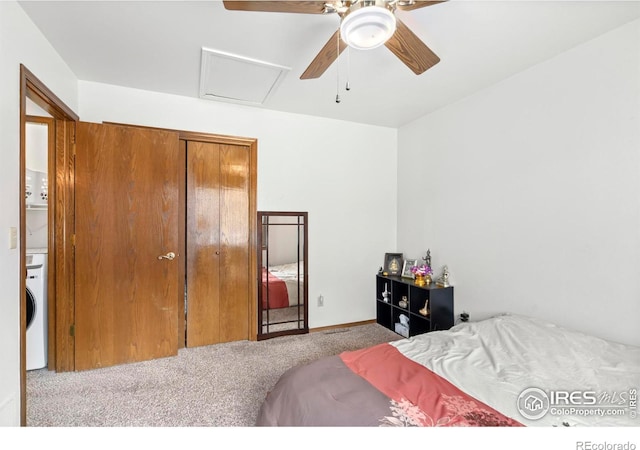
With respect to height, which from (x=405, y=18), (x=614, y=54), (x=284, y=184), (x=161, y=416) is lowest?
(x=161, y=416)

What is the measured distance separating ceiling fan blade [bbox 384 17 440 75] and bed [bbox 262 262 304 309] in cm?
219

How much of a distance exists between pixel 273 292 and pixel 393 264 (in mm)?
1452

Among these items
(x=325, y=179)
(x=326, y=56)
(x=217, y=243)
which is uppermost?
(x=326, y=56)

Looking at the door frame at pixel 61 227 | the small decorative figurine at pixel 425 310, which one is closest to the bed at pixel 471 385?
the small decorative figurine at pixel 425 310

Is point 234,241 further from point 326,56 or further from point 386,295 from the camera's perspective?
point 326,56

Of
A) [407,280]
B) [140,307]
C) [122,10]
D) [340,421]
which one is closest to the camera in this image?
[340,421]

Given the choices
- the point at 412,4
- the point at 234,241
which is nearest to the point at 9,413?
the point at 234,241

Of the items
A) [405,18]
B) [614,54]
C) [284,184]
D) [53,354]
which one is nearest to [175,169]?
[284,184]

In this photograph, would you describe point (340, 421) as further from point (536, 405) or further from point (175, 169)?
point (175, 169)

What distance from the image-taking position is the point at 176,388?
2080 millimetres

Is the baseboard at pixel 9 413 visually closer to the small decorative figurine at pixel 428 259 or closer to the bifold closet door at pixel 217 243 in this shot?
the bifold closet door at pixel 217 243

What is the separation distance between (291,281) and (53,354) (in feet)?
6.77

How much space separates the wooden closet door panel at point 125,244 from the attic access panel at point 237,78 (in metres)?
0.58

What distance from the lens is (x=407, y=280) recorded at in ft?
10.2
